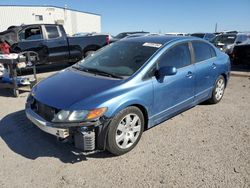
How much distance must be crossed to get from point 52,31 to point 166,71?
7350mm

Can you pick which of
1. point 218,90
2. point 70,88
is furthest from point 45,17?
point 70,88

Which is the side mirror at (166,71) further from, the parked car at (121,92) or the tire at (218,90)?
the tire at (218,90)

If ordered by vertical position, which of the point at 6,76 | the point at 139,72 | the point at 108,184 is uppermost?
the point at 139,72

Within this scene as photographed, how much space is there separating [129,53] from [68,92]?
1377 millimetres

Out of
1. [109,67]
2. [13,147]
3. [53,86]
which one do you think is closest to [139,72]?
[109,67]

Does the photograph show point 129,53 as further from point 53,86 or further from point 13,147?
point 13,147

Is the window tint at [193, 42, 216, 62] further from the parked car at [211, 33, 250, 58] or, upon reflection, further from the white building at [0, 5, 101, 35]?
the white building at [0, 5, 101, 35]

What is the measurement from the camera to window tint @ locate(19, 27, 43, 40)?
9.38 metres

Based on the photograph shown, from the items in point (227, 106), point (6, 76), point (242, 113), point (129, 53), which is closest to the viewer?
point (129, 53)

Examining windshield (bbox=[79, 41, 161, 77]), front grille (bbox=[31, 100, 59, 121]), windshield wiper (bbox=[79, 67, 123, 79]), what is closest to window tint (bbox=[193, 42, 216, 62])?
windshield (bbox=[79, 41, 161, 77])

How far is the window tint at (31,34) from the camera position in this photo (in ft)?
30.8

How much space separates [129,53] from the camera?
4.31 meters

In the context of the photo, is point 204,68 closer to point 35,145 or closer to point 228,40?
point 35,145

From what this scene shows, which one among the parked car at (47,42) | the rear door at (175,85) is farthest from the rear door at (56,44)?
the rear door at (175,85)
